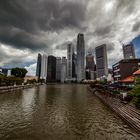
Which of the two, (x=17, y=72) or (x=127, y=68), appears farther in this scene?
(x=17, y=72)

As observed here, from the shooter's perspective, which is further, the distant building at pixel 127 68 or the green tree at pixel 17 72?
the green tree at pixel 17 72

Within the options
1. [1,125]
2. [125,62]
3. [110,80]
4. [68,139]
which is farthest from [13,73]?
[68,139]

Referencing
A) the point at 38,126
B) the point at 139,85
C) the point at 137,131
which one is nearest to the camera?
the point at 137,131

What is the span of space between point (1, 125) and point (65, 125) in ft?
30.8

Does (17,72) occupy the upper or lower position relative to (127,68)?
upper

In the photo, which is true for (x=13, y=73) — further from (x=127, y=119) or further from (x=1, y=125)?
(x=127, y=119)

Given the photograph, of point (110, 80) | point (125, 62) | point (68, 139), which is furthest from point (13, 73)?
point (68, 139)

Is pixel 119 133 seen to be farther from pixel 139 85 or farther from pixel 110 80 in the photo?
pixel 110 80

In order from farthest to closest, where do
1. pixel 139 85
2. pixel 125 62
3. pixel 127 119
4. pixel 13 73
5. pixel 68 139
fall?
pixel 13 73
pixel 125 62
pixel 139 85
pixel 127 119
pixel 68 139

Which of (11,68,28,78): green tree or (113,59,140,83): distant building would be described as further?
(11,68,28,78): green tree

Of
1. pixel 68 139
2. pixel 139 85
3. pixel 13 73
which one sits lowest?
pixel 68 139

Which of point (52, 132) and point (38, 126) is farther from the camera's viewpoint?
point (38, 126)

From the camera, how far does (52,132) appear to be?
15.3m

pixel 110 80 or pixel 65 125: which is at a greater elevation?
pixel 110 80
